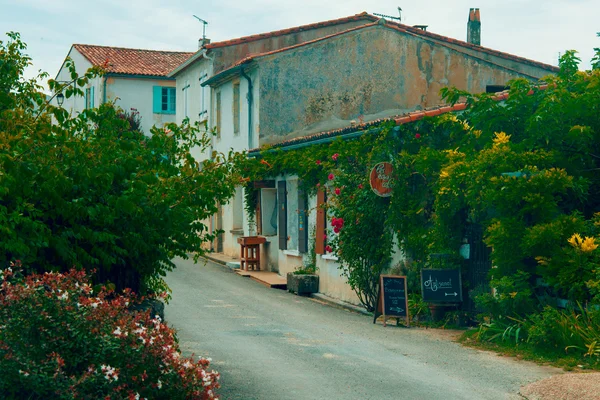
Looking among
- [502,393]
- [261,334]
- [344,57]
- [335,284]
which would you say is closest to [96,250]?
[502,393]

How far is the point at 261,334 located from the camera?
41.6 feet

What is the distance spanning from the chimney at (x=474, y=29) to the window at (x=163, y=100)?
17.9 meters

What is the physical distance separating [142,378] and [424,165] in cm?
923

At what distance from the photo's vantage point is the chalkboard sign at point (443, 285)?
45.0 feet

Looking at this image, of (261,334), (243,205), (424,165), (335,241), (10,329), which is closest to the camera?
(10,329)

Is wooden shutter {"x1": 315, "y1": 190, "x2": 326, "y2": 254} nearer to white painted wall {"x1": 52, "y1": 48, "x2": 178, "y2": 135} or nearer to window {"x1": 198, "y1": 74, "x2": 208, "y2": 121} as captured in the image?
window {"x1": 198, "y1": 74, "x2": 208, "y2": 121}

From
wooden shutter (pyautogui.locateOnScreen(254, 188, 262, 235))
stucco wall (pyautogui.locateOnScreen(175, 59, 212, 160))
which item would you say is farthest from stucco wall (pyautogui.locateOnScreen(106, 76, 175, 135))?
wooden shutter (pyautogui.locateOnScreen(254, 188, 262, 235))

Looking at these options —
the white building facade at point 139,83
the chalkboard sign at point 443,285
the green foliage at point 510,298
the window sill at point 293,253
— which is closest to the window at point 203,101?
the window sill at point 293,253

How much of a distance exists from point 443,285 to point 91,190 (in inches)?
276

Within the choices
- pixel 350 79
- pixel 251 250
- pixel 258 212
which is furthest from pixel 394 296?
pixel 350 79

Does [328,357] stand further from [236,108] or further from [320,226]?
[236,108]

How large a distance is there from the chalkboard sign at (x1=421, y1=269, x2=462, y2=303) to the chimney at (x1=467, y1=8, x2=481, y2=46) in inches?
656

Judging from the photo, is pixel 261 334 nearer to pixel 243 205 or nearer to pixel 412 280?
pixel 412 280

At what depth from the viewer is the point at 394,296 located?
46.9 feet
